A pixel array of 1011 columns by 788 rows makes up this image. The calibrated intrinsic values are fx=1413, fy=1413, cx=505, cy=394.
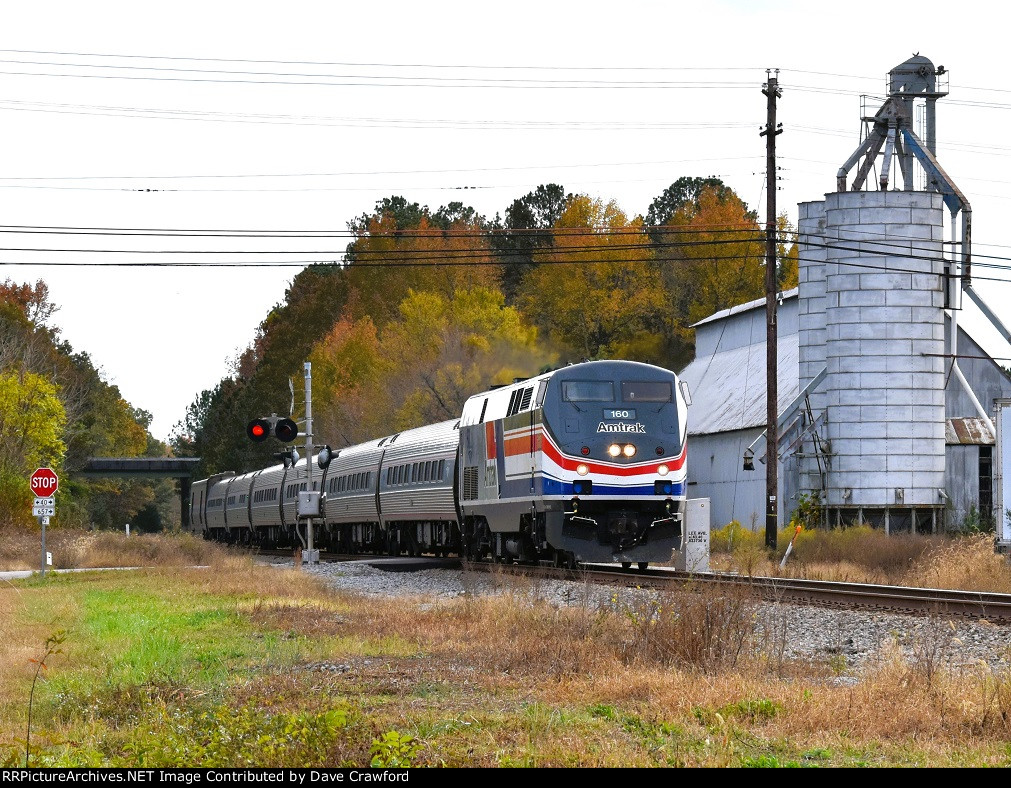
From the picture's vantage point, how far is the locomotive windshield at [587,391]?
24.7m

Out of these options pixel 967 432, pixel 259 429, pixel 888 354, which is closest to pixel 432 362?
pixel 967 432

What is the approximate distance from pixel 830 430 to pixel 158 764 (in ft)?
119

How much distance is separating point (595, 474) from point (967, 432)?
2332 cm

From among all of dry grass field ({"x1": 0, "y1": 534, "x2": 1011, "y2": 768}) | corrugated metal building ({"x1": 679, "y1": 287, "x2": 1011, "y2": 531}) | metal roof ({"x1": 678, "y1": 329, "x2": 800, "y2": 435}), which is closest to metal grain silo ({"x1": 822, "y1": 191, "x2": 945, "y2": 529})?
corrugated metal building ({"x1": 679, "y1": 287, "x2": 1011, "y2": 531})

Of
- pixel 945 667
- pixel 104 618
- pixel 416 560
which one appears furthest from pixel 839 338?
pixel 945 667

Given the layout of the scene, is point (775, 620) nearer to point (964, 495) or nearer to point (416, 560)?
point (416, 560)

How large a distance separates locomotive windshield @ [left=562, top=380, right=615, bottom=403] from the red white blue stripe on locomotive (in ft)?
2.51

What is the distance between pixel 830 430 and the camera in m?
42.2

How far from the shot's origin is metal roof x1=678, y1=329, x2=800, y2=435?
4812cm

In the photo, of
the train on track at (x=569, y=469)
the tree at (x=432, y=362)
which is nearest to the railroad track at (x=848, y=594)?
the train on track at (x=569, y=469)

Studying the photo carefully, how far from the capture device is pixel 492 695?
10828 millimetres

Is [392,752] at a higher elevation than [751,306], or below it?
below
